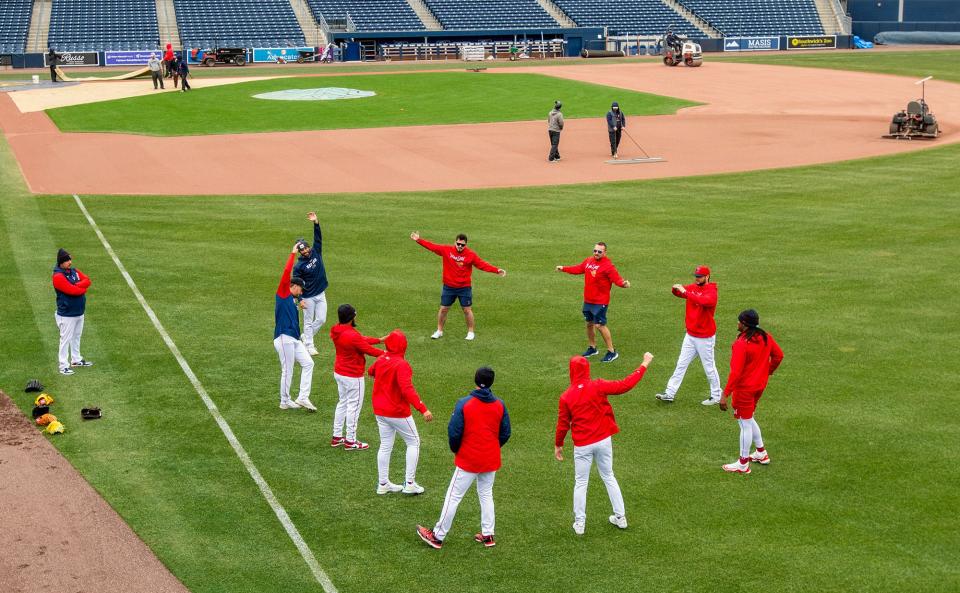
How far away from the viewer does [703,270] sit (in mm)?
15031

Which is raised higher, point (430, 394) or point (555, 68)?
point (555, 68)

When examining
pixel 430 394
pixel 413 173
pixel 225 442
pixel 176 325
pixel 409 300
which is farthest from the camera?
pixel 413 173

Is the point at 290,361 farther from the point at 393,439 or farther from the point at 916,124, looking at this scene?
the point at 916,124

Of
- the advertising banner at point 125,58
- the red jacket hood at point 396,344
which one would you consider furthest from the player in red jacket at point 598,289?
the advertising banner at point 125,58

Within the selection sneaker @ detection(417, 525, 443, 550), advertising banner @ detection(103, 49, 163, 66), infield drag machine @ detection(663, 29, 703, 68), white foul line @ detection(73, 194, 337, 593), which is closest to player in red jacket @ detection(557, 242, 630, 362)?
white foul line @ detection(73, 194, 337, 593)

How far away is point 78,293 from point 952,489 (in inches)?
522

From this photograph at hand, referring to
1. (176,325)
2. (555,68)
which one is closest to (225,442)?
(176,325)

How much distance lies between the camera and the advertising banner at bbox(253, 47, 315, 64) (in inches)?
3113

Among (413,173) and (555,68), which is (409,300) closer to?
(413,173)

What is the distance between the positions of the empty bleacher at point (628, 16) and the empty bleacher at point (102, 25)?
34.6 m

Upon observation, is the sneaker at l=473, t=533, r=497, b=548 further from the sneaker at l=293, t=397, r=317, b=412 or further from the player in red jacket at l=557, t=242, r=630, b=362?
the player in red jacket at l=557, t=242, r=630, b=362

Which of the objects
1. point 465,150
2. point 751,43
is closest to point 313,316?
point 465,150

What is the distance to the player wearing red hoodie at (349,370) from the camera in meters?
13.1

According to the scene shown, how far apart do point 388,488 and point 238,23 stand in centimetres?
7654
